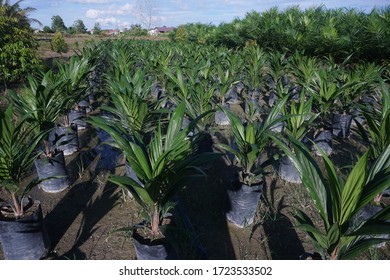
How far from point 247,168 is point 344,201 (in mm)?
984

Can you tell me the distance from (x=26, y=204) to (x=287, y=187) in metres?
2.30

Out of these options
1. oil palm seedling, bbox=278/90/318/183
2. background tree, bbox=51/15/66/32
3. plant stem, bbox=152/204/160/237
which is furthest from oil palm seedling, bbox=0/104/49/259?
background tree, bbox=51/15/66/32

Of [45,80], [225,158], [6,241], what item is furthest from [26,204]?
[225,158]

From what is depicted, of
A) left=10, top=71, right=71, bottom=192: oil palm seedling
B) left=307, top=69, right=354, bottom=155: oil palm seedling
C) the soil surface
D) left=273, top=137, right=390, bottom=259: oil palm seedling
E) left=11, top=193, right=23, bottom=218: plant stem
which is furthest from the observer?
left=307, top=69, right=354, bottom=155: oil palm seedling

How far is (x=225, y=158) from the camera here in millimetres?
3438

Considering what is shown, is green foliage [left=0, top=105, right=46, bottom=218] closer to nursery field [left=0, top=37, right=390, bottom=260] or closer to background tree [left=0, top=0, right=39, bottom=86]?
nursery field [left=0, top=37, right=390, bottom=260]

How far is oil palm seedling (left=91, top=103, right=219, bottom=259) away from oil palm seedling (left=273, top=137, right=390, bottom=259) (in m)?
0.53

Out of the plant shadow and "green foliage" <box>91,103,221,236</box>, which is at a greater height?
"green foliage" <box>91,103,221,236</box>

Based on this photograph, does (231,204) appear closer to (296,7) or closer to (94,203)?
(94,203)

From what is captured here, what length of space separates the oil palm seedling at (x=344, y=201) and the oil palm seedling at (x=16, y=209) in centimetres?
162

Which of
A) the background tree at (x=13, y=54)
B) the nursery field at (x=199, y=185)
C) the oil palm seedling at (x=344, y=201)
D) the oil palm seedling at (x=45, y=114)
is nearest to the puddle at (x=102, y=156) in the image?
the nursery field at (x=199, y=185)

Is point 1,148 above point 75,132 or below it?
above

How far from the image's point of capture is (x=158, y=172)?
152 cm

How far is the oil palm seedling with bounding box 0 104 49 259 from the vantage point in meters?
1.69
